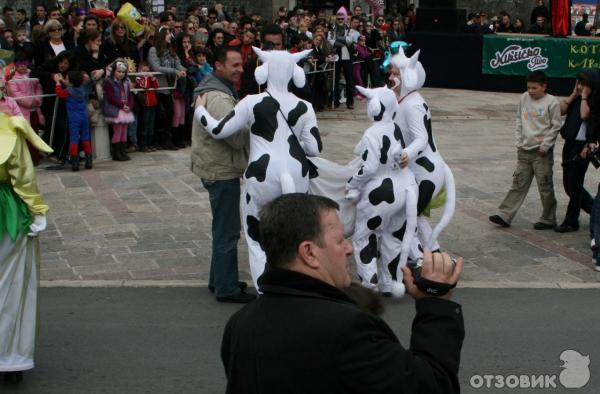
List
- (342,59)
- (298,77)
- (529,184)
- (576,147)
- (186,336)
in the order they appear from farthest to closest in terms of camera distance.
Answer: (342,59), (529,184), (576,147), (298,77), (186,336)

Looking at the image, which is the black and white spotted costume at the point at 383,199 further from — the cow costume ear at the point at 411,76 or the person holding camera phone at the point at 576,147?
the person holding camera phone at the point at 576,147

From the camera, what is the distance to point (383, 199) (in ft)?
24.4

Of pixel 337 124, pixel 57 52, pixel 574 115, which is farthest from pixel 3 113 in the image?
pixel 337 124

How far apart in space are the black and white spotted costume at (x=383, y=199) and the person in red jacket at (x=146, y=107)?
5.98m

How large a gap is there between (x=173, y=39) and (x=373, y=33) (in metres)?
7.03

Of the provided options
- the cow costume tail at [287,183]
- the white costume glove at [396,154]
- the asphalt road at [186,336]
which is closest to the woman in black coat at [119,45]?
the asphalt road at [186,336]

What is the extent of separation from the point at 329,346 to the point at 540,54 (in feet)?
62.4

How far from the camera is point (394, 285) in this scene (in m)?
7.62

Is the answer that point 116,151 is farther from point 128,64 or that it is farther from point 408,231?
point 408,231

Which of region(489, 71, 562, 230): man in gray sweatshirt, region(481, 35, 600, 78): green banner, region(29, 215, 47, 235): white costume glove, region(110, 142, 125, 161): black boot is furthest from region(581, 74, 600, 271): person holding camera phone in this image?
region(481, 35, 600, 78): green banner

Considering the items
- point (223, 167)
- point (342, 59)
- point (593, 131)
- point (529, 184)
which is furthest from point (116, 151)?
point (342, 59)

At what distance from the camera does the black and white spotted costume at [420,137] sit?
25.5ft

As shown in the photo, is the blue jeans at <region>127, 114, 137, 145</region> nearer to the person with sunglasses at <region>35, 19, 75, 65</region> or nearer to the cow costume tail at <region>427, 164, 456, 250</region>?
the person with sunglasses at <region>35, 19, 75, 65</region>

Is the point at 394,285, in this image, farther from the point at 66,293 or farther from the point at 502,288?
the point at 66,293
